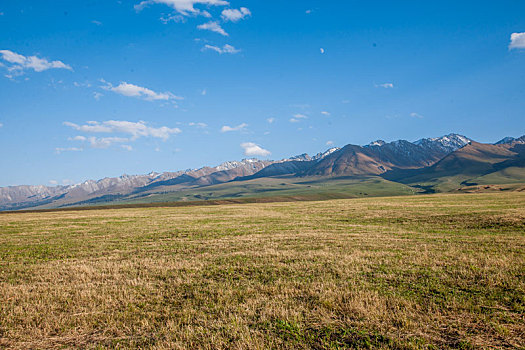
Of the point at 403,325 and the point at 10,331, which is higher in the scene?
the point at 10,331

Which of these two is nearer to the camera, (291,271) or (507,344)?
(507,344)

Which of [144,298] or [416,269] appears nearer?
[144,298]

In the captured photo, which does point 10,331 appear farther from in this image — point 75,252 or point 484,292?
point 484,292

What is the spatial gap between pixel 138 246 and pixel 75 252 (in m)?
4.40

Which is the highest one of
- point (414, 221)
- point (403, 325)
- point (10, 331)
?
point (10, 331)

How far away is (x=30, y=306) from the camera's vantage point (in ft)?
34.6

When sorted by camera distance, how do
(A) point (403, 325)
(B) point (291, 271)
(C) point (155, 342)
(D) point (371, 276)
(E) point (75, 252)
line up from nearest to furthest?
(C) point (155, 342) → (A) point (403, 325) → (D) point (371, 276) → (B) point (291, 271) → (E) point (75, 252)

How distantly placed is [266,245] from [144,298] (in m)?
11.7

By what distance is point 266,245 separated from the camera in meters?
21.7

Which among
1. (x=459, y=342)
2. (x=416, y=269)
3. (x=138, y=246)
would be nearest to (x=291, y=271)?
(x=416, y=269)

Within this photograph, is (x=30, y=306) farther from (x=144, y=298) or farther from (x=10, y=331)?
(x=144, y=298)

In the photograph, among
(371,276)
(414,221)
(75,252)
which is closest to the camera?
(371,276)

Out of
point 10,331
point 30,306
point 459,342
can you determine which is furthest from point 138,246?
point 459,342

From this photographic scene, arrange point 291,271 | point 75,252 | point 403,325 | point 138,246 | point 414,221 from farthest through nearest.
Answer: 1. point 414,221
2. point 138,246
3. point 75,252
4. point 291,271
5. point 403,325
